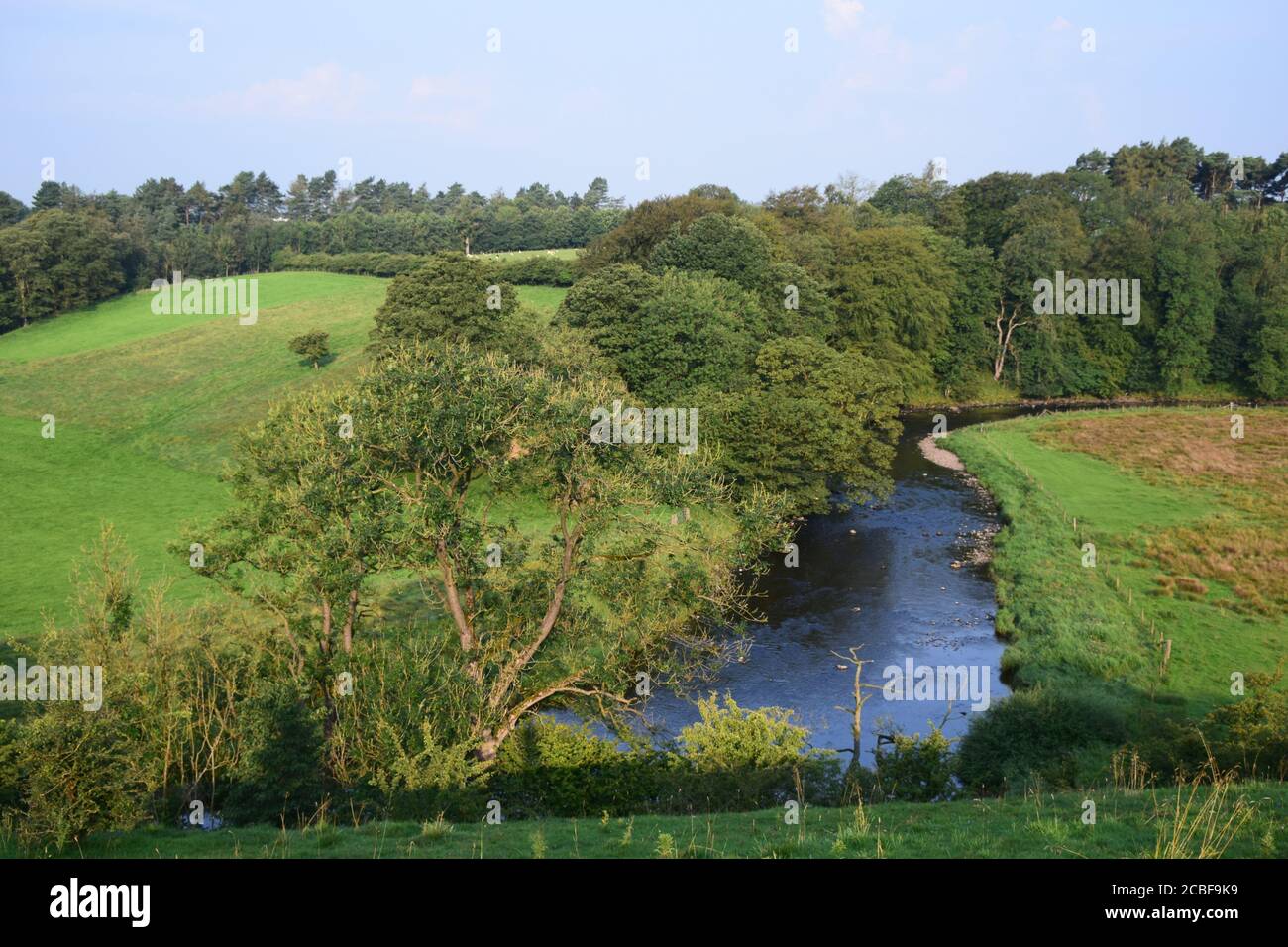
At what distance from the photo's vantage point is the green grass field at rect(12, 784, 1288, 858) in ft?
39.8

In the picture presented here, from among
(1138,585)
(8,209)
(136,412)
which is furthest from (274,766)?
(8,209)

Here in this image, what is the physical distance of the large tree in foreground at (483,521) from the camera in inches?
865

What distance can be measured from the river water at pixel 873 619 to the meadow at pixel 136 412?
20.7 meters

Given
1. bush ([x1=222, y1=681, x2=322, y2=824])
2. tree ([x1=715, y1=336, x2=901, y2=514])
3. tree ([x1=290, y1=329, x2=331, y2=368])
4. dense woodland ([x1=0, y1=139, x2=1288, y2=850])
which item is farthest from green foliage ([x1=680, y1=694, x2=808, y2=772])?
tree ([x1=290, y1=329, x2=331, y2=368])

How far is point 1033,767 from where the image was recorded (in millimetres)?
22625

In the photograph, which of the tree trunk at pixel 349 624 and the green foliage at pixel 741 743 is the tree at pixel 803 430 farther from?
the tree trunk at pixel 349 624

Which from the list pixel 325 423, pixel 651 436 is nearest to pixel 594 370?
pixel 651 436

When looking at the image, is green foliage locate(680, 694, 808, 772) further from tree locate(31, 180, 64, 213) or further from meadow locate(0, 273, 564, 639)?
tree locate(31, 180, 64, 213)

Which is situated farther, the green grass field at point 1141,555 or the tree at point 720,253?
the tree at point 720,253

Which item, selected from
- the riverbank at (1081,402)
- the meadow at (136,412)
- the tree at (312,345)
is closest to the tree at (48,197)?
the meadow at (136,412)

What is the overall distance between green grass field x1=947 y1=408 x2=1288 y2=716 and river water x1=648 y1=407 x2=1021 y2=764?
174 centimetres

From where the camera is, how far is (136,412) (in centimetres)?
6400

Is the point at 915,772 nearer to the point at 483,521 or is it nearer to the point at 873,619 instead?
the point at 483,521
